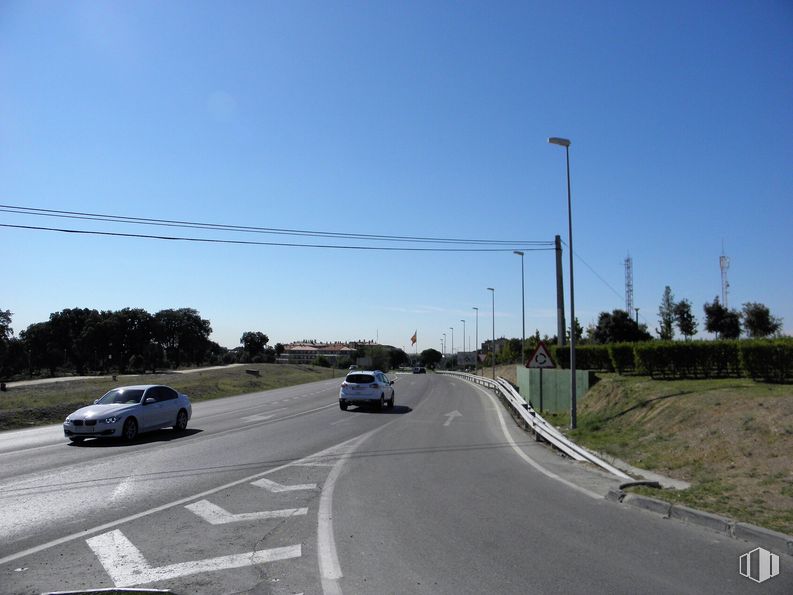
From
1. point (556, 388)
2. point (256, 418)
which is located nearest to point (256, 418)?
point (256, 418)

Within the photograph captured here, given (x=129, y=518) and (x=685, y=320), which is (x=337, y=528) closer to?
(x=129, y=518)

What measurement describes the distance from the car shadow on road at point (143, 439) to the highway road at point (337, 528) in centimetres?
123

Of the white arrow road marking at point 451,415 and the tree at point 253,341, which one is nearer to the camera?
the white arrow road marking at point 451,415

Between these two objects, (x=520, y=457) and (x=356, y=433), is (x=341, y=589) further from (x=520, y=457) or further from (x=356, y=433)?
(x=356, y=433)

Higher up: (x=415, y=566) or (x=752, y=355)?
(x=752, y=355)

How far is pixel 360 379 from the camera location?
1076 inches

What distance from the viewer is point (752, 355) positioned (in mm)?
16719

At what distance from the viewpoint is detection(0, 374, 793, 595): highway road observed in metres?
5.41

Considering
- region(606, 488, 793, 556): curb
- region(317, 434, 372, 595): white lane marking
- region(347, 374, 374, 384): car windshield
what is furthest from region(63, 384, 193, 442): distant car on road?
region(606, 488, 793, 556): curb

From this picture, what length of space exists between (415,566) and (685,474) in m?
6.58

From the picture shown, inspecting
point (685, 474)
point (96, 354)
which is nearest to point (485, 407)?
point (685, 474)

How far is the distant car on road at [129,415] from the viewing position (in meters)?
15.3

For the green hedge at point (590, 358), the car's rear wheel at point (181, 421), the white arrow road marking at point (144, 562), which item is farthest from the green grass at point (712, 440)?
the car's rear wheel at point (181, 421)

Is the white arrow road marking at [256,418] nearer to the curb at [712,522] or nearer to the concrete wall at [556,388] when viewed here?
the concrete wall at [556,388]
